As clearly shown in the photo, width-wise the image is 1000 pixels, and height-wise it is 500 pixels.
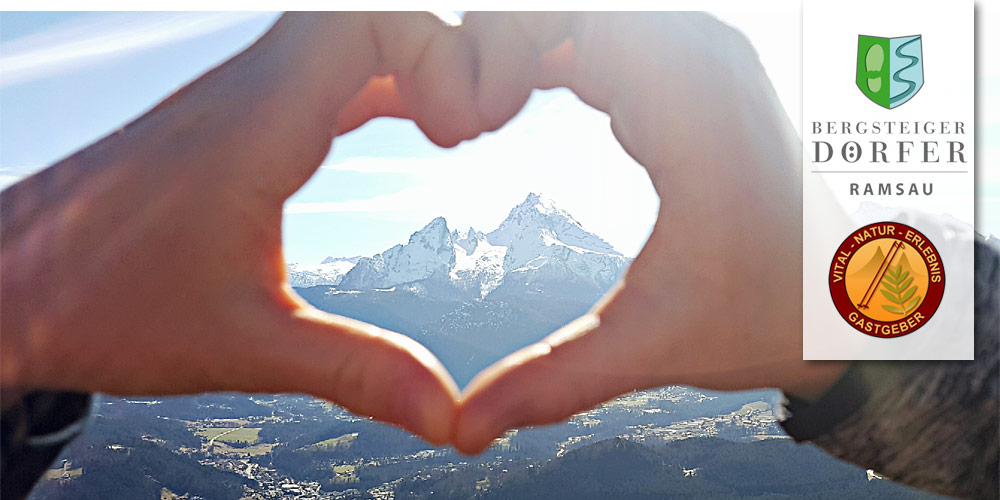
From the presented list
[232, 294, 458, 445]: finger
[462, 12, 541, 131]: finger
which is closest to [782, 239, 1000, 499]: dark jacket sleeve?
[232, 294, 458, 445]: finger

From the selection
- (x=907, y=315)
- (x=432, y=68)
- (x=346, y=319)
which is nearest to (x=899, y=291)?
(x=907, y=315)

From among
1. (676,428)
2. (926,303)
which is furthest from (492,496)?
(926,303)

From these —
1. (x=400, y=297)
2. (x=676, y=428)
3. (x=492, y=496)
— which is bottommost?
(x=492, y=496)

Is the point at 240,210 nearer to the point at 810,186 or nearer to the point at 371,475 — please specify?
A: the point at 810,186

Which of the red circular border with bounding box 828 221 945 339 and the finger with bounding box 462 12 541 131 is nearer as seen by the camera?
the finger with bounding box 462 12 541 131

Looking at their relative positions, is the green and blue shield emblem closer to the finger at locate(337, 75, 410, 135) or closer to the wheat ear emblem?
the wheat ear emblem

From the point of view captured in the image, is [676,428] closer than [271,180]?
No

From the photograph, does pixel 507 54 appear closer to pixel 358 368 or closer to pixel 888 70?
pixel 358 368
